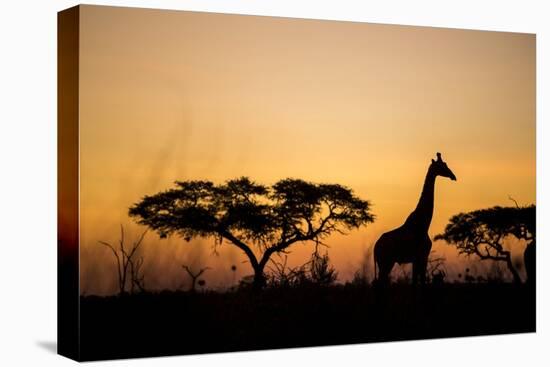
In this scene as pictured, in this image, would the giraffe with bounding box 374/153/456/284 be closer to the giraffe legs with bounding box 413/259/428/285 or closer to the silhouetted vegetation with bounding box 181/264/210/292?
the giraffe legs with bounding box 413/259/428/285

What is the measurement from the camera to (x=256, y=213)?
11586 mm

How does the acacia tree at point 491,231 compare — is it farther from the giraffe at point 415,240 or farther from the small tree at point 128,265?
the small tree at point 128,265

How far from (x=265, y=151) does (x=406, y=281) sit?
71.8 inches

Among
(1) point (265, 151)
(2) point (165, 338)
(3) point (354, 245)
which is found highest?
(1) point (265, 151)

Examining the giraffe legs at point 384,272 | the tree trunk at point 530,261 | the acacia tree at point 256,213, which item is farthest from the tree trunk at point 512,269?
the acacia tree at point 256,213

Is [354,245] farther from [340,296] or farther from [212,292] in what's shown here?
[212,292]

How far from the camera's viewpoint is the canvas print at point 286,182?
11.0m

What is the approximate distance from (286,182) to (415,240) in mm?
1420

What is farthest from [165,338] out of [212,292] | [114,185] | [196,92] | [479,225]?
[479,225]

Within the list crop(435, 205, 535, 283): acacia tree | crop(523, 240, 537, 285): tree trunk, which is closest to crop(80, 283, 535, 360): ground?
crop(523, 240, 537, 285): tree trunk

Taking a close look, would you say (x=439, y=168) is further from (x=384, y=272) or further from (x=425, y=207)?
(x=384, y=272)

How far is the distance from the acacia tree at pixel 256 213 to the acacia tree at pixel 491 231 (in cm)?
90

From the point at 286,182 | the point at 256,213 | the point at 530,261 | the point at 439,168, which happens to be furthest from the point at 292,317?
the point at 530,261

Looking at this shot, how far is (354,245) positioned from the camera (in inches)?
473
